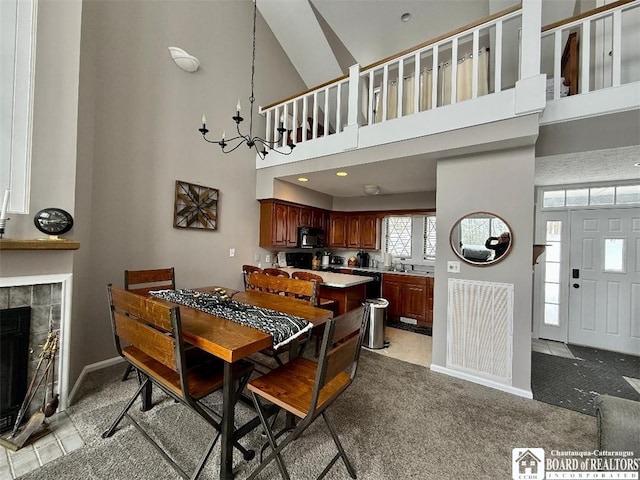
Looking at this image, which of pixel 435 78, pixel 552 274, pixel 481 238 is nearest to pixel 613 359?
pixel 552 274

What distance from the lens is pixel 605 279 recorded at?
3.73m

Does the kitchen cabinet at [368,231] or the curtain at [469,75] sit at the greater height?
the curtain at [469,75]

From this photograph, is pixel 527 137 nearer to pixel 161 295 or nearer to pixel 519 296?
pixel 519 296

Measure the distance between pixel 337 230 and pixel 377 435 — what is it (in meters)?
4.31

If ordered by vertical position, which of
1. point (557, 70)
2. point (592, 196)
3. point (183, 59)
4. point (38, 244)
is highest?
point (183, 59)

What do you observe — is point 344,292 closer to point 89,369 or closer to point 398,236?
point 398,236

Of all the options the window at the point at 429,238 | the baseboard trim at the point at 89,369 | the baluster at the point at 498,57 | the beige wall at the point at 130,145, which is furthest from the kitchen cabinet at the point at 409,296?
the baseboard trim at the point at 89,369

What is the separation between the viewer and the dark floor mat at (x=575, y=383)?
2.42 meters

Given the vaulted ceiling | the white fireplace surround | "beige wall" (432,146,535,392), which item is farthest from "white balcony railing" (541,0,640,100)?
the white fireplace surround

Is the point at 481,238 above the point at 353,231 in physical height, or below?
below

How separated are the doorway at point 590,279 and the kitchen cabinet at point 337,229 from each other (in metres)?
3.33

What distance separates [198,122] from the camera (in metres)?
3.47

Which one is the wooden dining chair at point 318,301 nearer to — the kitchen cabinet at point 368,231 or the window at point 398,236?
the kitchen cabinet at point 368,231

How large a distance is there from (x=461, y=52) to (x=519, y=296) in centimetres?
367
